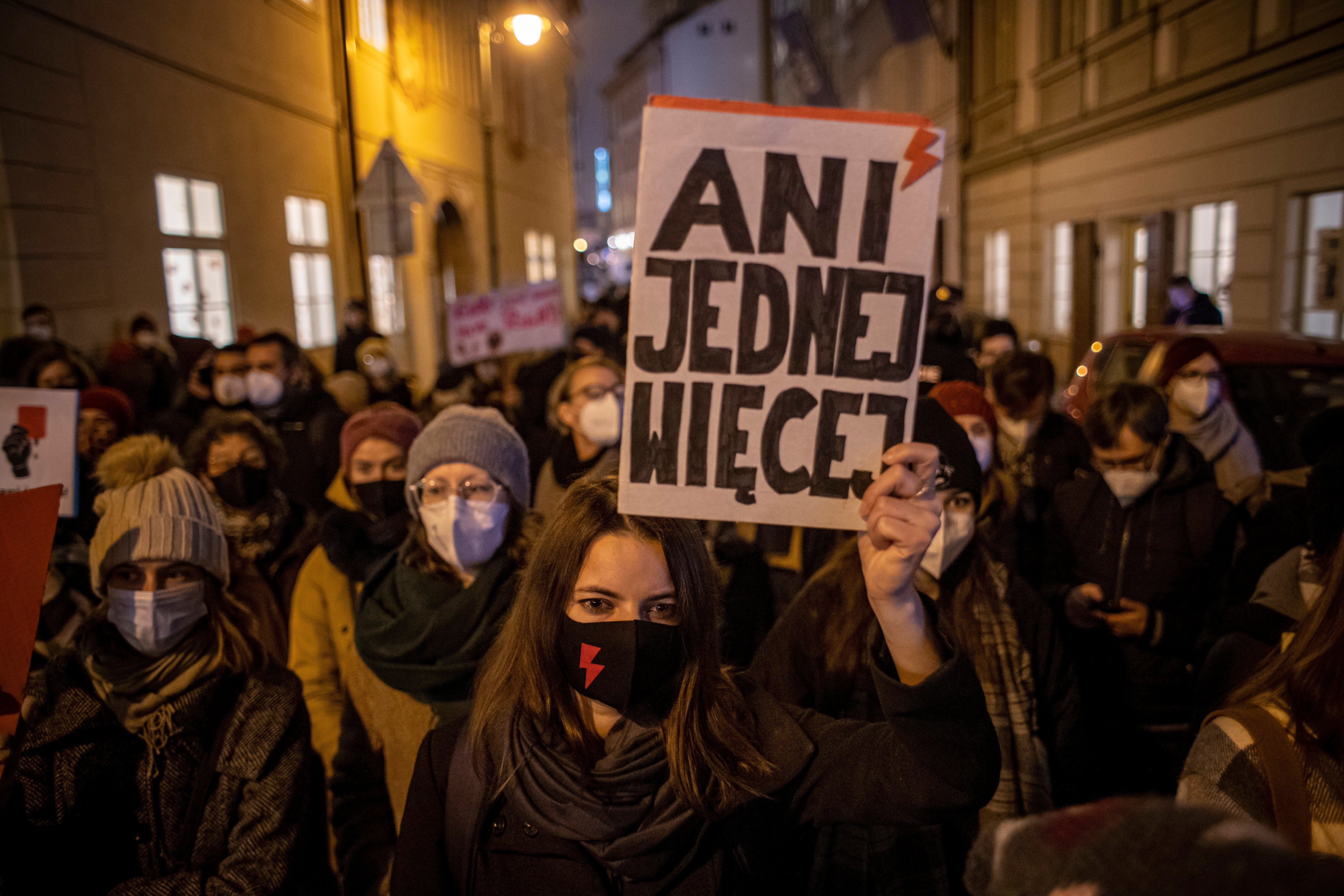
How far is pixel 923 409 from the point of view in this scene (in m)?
2.45

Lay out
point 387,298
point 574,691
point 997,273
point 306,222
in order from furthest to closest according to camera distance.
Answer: point 997,273
point 387,298
point 306,222
point 574,691

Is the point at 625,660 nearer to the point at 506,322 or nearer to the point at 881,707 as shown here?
the point at 881,707

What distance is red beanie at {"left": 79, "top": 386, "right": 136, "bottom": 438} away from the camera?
445 cm

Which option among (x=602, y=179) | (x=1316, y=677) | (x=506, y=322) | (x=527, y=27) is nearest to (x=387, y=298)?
(x=527, y=27)

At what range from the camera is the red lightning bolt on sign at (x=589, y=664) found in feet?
5.88

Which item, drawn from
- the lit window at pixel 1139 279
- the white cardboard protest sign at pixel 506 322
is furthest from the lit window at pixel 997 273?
the white cardboard protest sign at pixel 506 322

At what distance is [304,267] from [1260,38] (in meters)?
11.3

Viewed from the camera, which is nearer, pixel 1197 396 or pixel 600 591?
pixel 600 591

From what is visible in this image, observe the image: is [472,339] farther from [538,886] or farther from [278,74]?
[538,886]

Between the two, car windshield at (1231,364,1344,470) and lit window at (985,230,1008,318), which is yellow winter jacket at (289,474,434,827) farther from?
lit window at (985,230,1008,318)

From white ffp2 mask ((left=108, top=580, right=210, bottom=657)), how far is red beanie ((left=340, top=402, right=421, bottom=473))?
4.08ft

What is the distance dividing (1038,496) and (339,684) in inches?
129

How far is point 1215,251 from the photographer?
12.4 meters

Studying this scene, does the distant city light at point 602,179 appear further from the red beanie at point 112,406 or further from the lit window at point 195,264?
the red beanie at point 112,406
